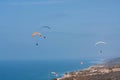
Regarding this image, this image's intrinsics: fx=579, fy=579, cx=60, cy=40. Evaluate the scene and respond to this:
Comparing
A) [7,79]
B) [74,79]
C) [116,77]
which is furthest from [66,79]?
[7,79]

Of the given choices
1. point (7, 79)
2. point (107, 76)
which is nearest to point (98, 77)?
point (107, 76)

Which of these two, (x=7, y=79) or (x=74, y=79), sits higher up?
(x=7, y=79)

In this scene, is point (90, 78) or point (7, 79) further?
point (7, 79)

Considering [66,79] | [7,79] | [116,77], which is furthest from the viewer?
[7,79]

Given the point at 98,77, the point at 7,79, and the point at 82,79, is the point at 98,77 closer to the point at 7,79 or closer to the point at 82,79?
the point at 82,79

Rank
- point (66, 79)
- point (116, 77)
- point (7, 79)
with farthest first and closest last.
Result: point (7, 79) → point (66, 79) → point (116, 77)

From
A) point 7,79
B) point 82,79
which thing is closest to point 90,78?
point 82,79

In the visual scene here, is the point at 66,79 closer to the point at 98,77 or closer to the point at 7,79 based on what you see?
the point at 98,77

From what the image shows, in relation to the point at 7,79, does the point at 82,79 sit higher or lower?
lower
